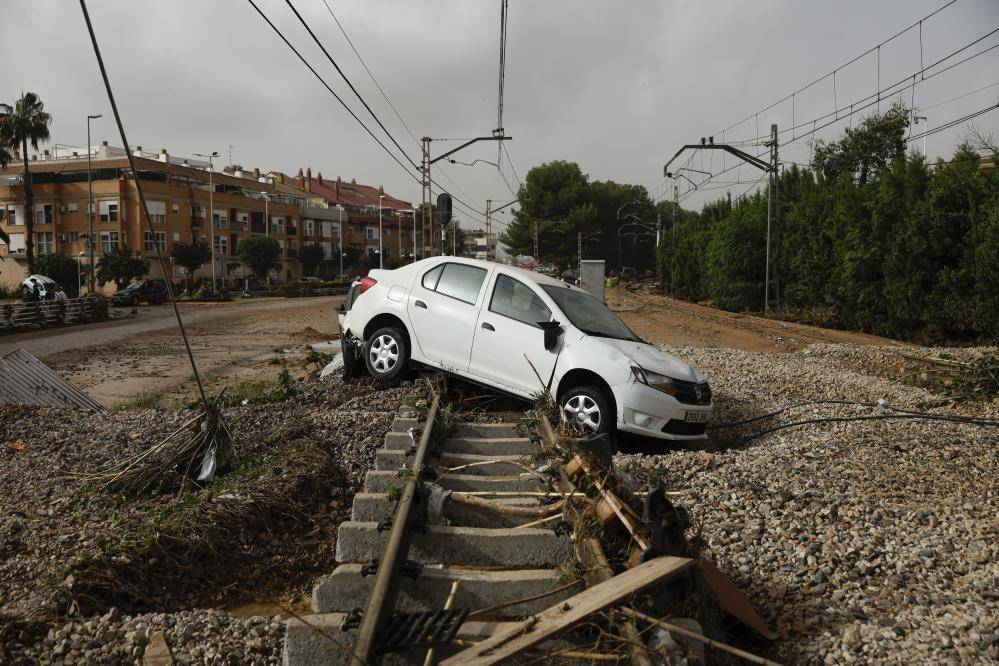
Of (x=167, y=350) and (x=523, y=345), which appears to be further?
(x=167, y=350)

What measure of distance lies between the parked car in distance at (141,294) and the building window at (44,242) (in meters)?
31.3

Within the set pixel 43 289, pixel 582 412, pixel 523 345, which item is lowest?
pixel 582 412

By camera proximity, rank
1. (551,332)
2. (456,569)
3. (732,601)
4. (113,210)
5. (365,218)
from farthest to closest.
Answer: (365,218)
(113,210)
(551,332)
(456,569)
(732,601)

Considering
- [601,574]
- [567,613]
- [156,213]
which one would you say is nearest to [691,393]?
[601,574]

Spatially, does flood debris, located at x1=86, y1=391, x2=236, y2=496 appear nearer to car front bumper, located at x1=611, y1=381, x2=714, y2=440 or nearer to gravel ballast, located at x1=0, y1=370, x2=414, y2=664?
gravel ballast, located at x1=0, y1=370, x2=414, y2=664

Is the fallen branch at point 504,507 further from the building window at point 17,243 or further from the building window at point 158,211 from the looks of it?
the building window at point 17,243

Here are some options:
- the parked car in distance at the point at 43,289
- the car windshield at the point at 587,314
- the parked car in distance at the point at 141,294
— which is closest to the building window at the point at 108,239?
the parked car in distance at the point at 141,294

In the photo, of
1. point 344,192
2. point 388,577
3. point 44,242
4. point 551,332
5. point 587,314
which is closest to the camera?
point 388,577

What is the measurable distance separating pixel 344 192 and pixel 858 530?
12848 centimetres

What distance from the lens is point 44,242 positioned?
75.8 metres

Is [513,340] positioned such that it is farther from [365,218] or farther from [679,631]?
[365,218]

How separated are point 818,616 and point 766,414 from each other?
6.09 metres

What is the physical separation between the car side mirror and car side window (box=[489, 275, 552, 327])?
23 cm

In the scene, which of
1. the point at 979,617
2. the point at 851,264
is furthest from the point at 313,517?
the point at 851,264
